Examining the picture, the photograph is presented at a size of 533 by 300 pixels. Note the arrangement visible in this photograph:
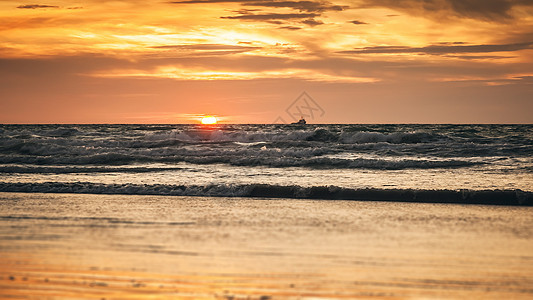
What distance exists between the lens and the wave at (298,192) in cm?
1272

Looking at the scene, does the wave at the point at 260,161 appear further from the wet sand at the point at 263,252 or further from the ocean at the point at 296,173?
the wet sand at the point at 263,252

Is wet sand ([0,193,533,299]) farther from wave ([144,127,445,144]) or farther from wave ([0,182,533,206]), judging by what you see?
wave ([144,127,445,144])

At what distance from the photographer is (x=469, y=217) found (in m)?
10.3

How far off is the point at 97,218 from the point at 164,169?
11.6 meters

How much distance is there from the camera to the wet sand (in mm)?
5469

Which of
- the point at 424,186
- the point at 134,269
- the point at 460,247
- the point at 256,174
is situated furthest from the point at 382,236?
the point at 256,174

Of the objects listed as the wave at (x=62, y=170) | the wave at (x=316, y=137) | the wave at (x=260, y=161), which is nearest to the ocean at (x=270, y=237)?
the wave at (x=62, y=170)

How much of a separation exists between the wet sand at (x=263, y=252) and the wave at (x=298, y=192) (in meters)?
1.18

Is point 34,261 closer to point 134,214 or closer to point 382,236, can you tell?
point 134,214

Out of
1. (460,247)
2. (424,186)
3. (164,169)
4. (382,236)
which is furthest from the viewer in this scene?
(164,169)

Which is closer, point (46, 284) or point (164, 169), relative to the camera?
point (46, 284)

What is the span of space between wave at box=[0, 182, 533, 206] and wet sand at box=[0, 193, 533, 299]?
1177mm

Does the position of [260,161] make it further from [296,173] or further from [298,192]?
[298,192]

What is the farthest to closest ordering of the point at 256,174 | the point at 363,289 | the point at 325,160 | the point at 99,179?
the point at 325,160 < the point at 256,174 < the point at 99,179 < the point at 363,289
